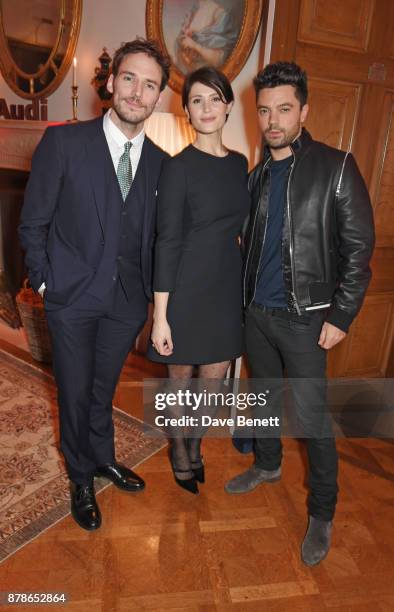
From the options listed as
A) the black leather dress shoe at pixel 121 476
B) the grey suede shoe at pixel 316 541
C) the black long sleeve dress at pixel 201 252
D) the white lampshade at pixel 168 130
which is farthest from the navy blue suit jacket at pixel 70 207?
the grey suede shoe at pixel 316 541

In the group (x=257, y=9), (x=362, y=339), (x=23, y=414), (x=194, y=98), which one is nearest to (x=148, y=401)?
(x=23, y=414)

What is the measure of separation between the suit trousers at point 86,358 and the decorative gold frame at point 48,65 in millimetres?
2630

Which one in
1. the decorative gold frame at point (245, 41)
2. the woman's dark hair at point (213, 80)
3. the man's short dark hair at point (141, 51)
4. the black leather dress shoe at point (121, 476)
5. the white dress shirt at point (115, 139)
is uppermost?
the decorative gold frame at point (245, 41)

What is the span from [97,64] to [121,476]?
2933mm

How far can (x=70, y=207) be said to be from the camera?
1.75 m

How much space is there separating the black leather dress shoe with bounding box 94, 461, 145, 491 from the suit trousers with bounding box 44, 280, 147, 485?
111mm

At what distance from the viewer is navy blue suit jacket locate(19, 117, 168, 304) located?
1.70 metres

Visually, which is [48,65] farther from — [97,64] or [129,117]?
[129,117]

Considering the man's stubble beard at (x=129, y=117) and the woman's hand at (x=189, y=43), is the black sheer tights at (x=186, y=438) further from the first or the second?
the woman's hand at (x=189, y=43)

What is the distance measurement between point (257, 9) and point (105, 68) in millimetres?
1241

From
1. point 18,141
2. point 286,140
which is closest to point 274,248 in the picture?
point 286,140

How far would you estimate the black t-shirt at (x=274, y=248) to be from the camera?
70.9 inches

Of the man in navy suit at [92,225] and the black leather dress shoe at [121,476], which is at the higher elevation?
the man in navy suit at [92,225]

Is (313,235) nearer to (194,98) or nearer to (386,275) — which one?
(194,98)
